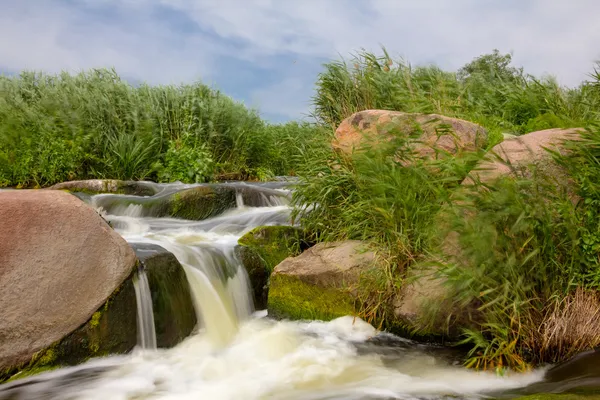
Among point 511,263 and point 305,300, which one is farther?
point 305,300

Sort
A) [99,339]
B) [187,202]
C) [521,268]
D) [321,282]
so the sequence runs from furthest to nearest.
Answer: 1. [187,202]
2. [321,282]
3. [99,339]
4. [521,268]

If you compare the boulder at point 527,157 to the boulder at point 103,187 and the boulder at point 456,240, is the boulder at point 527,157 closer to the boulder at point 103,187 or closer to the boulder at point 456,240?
the boulder at point 456,240

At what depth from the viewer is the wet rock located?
459cm

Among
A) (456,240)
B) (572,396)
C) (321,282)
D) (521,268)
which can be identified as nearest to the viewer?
(572,396)

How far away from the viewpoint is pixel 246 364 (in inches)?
165

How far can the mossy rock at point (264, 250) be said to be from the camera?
5547 millimetres

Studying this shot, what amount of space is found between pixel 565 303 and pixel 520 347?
0.48 metres

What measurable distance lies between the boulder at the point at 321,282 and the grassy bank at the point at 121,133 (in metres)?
4.67

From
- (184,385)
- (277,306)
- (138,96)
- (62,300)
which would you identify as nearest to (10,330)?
(62,300)

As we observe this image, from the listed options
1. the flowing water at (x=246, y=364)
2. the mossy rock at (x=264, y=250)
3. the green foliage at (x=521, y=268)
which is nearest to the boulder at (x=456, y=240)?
the green foliage at (x=521, y=268)

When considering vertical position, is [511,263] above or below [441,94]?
below

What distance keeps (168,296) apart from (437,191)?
249 cm

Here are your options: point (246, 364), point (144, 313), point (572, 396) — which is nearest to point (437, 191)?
point (572, 396)

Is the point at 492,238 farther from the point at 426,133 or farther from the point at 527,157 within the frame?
the point at 426,133
